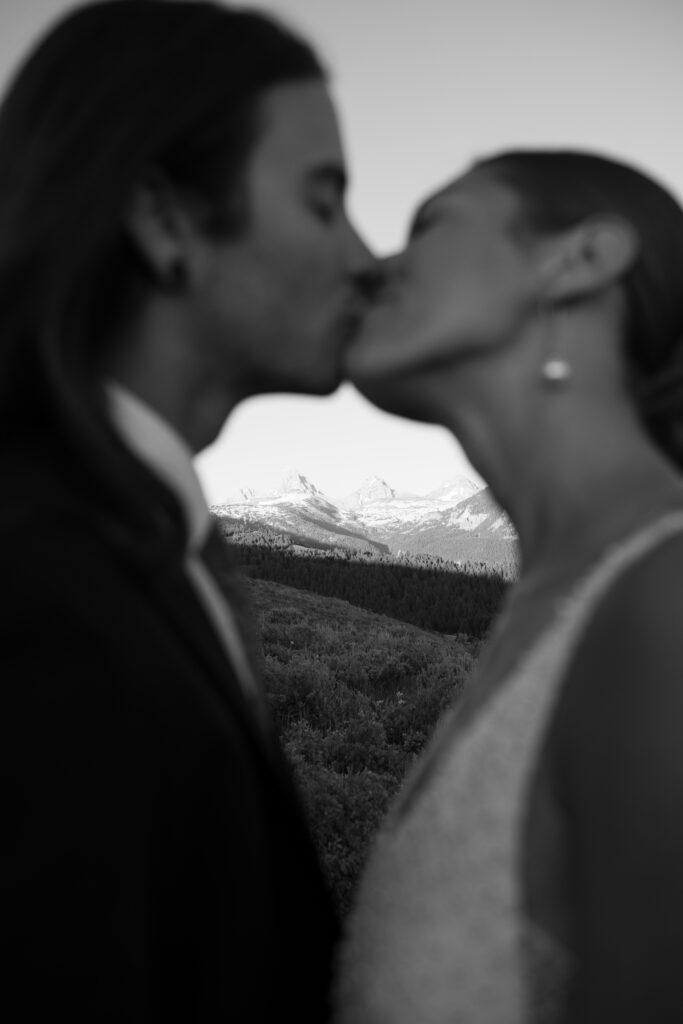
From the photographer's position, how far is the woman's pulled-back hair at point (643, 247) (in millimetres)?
2064

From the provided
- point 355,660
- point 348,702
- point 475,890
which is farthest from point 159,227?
point 355,660

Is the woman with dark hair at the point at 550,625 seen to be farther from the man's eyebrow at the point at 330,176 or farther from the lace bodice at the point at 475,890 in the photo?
the man's eyebrow at the point at 330,176

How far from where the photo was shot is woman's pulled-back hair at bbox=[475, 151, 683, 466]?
2064mm

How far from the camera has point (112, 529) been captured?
1.40 metres

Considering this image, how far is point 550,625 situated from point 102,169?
1245 mm

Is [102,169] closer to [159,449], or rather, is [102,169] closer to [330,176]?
[159,449]

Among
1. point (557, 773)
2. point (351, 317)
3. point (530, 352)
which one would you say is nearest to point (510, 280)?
point (530, 352)

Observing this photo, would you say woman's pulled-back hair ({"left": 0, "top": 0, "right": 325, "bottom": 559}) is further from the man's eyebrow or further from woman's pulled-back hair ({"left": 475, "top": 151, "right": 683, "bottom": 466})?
woman's pulled-back hair ({"left": 475, "top": 151, "right": 683, "bottom": 466})

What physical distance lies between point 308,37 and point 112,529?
4.73 feet

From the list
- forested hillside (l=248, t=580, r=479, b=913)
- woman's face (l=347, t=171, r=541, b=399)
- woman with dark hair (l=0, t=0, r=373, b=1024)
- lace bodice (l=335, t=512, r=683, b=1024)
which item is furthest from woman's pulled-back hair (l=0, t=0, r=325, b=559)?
forested hillside (l=248, t=580, r=479, b=913)

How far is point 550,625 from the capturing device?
5.75 feet

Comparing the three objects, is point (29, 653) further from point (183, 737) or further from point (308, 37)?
point (308, 37)

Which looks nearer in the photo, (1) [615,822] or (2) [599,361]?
(1) [615,822]

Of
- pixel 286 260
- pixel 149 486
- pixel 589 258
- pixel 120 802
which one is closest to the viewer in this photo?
pixel 120 802
